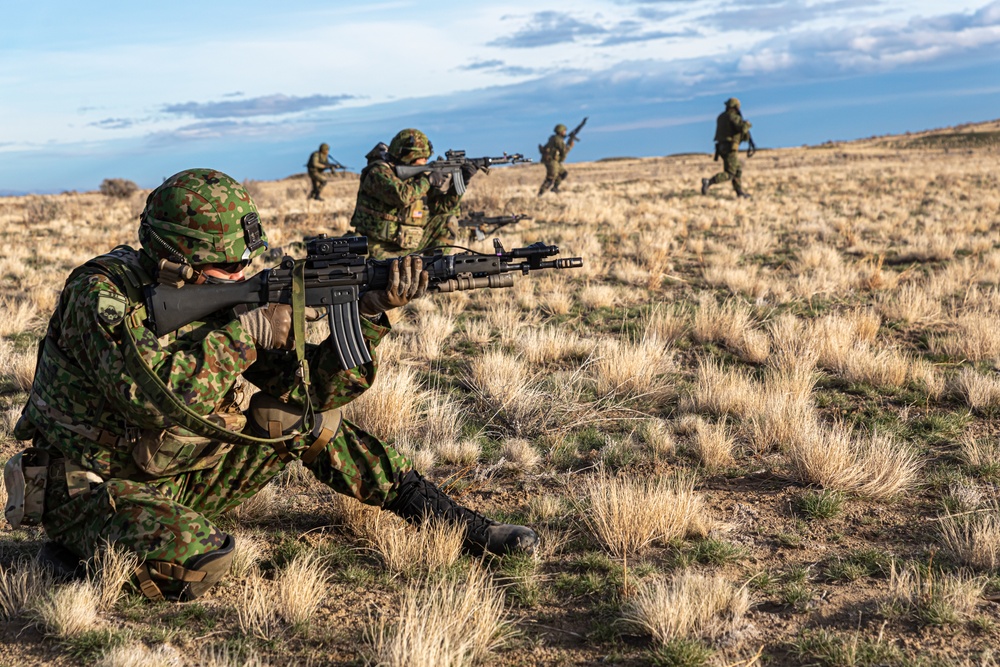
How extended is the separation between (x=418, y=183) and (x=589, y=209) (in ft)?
35.4

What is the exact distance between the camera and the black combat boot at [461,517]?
12.5 ft

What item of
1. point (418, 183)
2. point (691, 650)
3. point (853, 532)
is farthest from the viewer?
point (418, 183)

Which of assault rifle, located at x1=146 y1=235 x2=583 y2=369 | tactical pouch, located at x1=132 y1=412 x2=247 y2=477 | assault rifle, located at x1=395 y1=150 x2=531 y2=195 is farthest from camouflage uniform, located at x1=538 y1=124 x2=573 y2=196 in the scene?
tactical pouch, located at x1=132 y1=412 x2=247 y2=477

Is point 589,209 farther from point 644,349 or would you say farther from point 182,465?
point 182,465

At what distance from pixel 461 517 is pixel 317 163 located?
26.2m

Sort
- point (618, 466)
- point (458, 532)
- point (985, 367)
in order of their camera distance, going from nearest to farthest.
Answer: point (458, 532), point (618, 466), point (985, 367)

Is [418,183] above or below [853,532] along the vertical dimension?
above

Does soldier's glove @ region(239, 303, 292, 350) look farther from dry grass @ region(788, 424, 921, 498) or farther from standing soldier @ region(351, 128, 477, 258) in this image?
standing soldier @ region(351, 128, 477, 258)

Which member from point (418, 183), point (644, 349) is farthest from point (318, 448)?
point (418, 183)

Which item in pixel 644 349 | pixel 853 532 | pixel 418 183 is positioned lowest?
pixel 853 532

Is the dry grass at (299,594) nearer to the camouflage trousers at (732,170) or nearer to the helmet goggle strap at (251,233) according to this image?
the helmet goggle strap at (251,233)

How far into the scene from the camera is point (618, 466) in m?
4.98

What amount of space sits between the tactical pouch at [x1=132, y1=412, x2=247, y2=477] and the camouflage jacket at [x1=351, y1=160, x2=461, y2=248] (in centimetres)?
599

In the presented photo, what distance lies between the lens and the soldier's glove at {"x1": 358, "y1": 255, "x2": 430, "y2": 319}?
3.74 m
